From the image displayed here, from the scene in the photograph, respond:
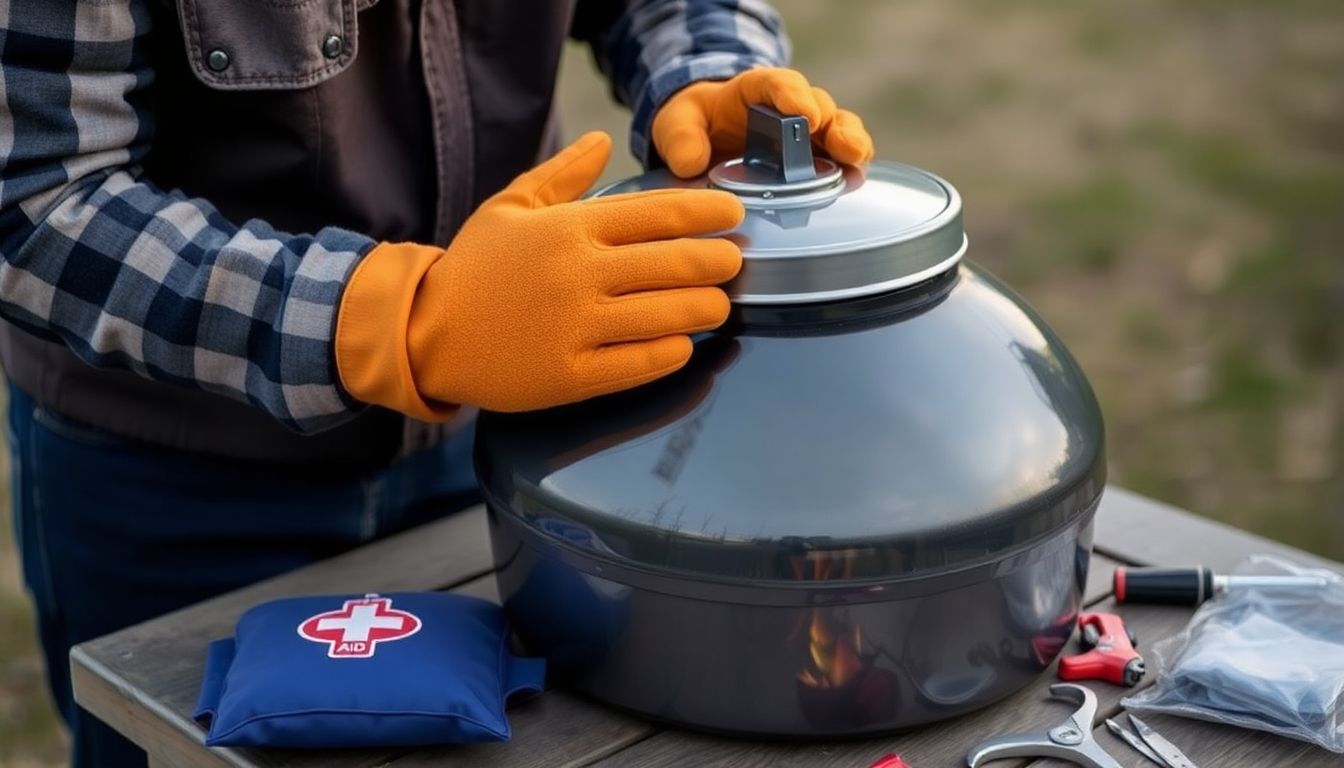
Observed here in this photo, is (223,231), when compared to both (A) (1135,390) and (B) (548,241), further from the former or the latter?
(A) (1135,390)

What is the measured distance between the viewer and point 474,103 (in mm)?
1282

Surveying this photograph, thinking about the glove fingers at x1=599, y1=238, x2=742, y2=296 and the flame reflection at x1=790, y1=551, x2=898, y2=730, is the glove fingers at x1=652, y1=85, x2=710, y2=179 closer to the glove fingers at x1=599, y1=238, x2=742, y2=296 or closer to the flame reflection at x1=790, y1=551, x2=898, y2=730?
the glove fingers at x1=599, y1=238, x2=742, y2=296

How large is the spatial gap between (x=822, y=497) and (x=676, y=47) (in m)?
0.60

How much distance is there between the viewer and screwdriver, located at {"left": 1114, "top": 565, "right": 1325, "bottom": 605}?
3.62 feet

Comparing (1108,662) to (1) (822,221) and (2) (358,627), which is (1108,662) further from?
(2) (358,627)

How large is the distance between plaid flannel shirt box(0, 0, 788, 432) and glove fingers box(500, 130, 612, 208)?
Result: 0.36 feet

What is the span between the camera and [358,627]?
103 cm


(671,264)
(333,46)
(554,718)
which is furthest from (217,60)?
(554,718)

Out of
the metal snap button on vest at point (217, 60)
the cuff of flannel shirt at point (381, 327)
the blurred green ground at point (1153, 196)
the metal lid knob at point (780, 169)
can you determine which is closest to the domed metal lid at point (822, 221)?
the metal lid knob at point (780, 169)

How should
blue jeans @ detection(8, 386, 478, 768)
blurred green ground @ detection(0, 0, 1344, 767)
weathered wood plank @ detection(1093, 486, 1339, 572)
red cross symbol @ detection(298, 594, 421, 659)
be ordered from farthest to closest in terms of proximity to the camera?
blurred green ground @ detection(0, 0, 1344, 767)
blue jeans @ detection(8, 386, 478, 768)
weathered wood plank @ detection(1093, 486, 1339, 572)
red cross symbol @ detection(298, 594, 421, 659)

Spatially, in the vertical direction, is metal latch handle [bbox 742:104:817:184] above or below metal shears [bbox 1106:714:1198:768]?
above

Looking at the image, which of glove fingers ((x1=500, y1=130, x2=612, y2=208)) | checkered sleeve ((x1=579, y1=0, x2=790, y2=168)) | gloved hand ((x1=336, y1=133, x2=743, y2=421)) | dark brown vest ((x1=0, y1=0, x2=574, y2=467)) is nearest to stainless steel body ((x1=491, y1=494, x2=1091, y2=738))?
gloved hand ((x1=336, y1=133, x2=743, y2=421))

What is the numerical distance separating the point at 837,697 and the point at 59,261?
0.58 meters

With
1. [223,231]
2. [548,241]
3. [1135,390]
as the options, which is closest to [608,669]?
[548,241]
